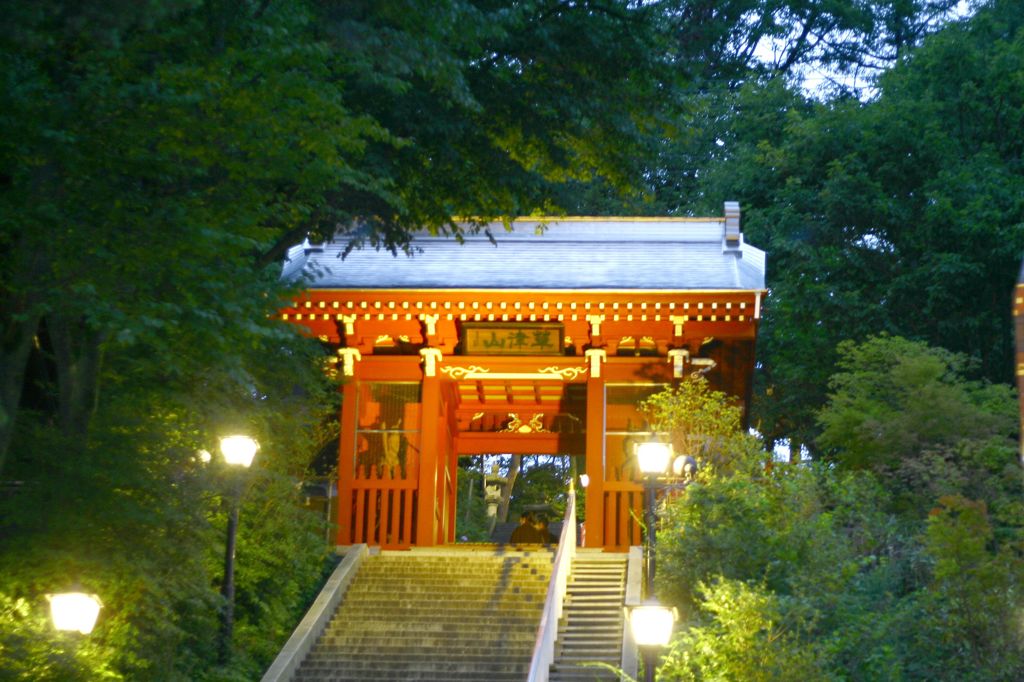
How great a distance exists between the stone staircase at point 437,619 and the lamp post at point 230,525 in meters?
1.07

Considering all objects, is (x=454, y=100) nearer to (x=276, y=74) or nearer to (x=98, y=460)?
(x=276, y=74)

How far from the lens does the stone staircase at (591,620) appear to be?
17.6 metres

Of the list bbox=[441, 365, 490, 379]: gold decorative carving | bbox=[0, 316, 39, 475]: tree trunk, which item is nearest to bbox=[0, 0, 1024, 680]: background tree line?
bbox=[0, 316, 39, 475]: tree trunk

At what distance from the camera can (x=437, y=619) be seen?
1955 cm

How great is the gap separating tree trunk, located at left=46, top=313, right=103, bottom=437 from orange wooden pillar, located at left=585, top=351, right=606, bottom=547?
11023mm

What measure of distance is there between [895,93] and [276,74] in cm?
2533

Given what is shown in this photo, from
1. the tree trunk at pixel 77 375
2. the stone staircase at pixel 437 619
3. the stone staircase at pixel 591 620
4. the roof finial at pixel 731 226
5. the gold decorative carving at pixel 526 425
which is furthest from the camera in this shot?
the gold decorative carving at pixel 526 425

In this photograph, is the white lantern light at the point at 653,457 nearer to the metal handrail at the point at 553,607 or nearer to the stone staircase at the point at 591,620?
the metal handrail at the point at 553,607

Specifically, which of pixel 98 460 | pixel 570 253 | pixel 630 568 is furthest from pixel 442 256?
pixel 98 460

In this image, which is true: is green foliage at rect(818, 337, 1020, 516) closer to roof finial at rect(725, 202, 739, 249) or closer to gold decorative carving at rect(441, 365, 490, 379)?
roof finial at rect(725, 202, 739, 249)

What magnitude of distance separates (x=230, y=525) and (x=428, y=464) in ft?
24.3

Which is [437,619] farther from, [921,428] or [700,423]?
[921,428]

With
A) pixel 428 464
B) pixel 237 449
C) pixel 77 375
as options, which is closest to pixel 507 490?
pixel 428 464

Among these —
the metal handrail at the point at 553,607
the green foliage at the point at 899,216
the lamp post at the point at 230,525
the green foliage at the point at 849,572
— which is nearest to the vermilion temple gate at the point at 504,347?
the metal handrail at the point at 553,607
